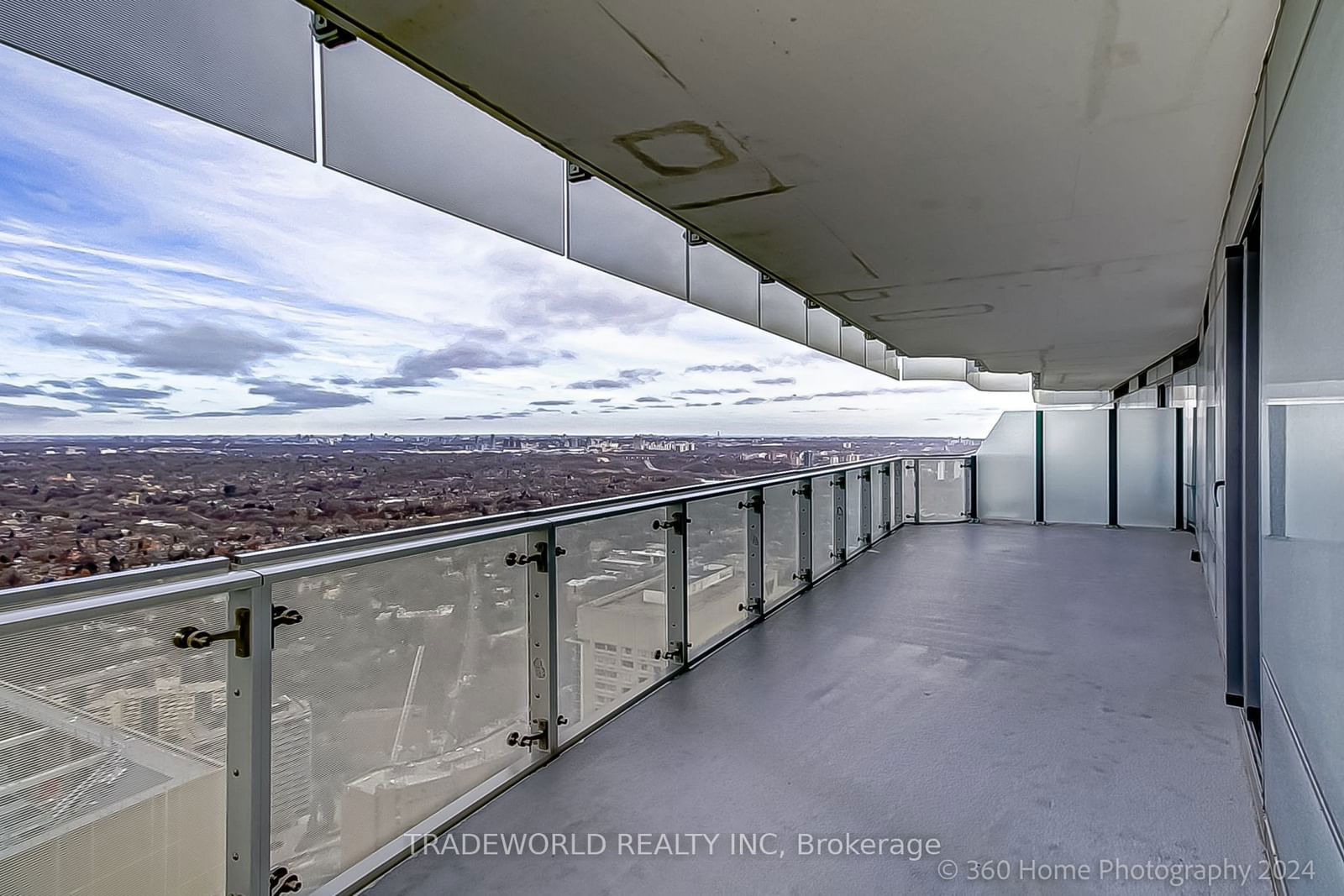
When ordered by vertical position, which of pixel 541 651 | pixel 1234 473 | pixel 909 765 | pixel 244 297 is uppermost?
pixel 244 297

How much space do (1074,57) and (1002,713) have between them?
279 cm

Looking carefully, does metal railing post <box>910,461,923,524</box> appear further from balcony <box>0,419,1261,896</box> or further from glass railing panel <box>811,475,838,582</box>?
balcony <box>0,419,1261,896</box>

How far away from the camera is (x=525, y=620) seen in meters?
2.82

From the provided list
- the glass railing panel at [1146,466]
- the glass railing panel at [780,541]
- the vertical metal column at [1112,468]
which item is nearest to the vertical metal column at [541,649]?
the glass railing panel at [780,541]

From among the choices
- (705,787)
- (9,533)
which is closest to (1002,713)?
(705,787)

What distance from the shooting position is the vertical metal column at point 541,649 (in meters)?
2.82

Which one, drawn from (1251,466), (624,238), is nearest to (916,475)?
(624,238)

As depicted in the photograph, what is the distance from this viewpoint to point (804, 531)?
5961 millimetres

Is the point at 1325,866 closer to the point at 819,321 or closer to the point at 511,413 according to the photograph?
the point at 511,413

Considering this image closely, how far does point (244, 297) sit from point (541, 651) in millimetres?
1966

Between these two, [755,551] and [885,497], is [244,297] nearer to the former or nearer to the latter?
[755,551]

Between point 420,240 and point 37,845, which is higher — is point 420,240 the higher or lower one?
the higher one

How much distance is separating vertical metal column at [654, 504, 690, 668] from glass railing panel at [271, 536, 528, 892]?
122cm

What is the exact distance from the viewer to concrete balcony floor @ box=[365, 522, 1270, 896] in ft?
6.97
